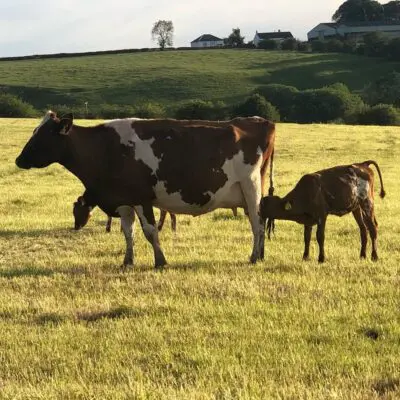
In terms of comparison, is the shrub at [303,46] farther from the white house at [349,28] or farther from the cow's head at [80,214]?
the cow's head at [80,214]

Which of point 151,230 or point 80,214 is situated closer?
point 151,230

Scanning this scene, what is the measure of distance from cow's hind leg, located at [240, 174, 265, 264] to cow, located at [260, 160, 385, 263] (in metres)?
0.11

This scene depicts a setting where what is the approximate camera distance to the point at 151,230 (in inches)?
420

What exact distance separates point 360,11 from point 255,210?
538 feet

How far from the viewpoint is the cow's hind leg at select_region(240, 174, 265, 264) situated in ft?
35.5

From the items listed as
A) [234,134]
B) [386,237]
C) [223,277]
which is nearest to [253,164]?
[234,134]

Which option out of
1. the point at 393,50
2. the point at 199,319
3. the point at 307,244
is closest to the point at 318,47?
the point at 393,50

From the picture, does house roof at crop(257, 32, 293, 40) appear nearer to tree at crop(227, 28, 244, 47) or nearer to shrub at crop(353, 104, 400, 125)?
tree at crop(227, 28, 244, 47)

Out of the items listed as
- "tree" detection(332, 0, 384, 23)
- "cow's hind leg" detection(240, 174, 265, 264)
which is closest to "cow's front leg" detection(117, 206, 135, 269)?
"cow's hind leg" detection(240, 174, 265, 264)

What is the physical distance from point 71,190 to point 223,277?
14.5 metres

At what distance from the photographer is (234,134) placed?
10820 millimetres

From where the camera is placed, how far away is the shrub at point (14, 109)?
250ft

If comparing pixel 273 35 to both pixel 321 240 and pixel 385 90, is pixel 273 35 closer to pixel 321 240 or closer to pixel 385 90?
pixel 385 90

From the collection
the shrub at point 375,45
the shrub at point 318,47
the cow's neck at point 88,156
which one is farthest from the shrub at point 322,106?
the cow's neck at point 88,156
